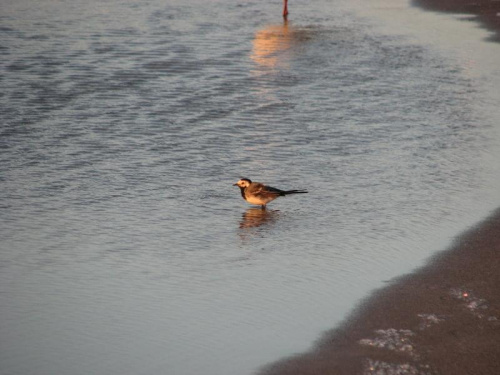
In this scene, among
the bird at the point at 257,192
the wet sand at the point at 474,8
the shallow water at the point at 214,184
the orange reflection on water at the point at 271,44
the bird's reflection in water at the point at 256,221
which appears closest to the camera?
the shallow water at the point at 214,184

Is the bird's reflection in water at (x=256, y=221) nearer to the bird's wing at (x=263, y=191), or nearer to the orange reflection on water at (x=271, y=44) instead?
the bird's wing at (x=263, y=191)

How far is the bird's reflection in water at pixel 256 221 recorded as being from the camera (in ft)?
35.6

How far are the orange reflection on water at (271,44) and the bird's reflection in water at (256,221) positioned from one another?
10.7 metres

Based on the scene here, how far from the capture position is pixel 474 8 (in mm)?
31984

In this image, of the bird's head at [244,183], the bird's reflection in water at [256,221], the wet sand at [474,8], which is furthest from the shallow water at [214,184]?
the wet sand at [474,8]

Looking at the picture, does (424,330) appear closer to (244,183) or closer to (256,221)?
(256,221)

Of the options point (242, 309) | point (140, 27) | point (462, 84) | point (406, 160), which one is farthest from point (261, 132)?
point (140, 27)

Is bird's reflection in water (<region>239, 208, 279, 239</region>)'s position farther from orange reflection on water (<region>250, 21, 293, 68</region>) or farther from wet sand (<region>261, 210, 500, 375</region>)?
orange reflection on water (<region>250, 21, 293, 68</region>)

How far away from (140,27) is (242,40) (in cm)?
328

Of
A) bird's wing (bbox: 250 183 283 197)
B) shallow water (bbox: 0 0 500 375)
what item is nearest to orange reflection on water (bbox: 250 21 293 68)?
shallow water (bbox: 0 0 500 375)

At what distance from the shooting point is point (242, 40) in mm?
25438

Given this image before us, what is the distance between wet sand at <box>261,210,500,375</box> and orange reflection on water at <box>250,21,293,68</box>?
1355 cm

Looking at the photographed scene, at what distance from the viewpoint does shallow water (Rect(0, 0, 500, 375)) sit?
808 cm

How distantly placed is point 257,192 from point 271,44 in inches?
552
